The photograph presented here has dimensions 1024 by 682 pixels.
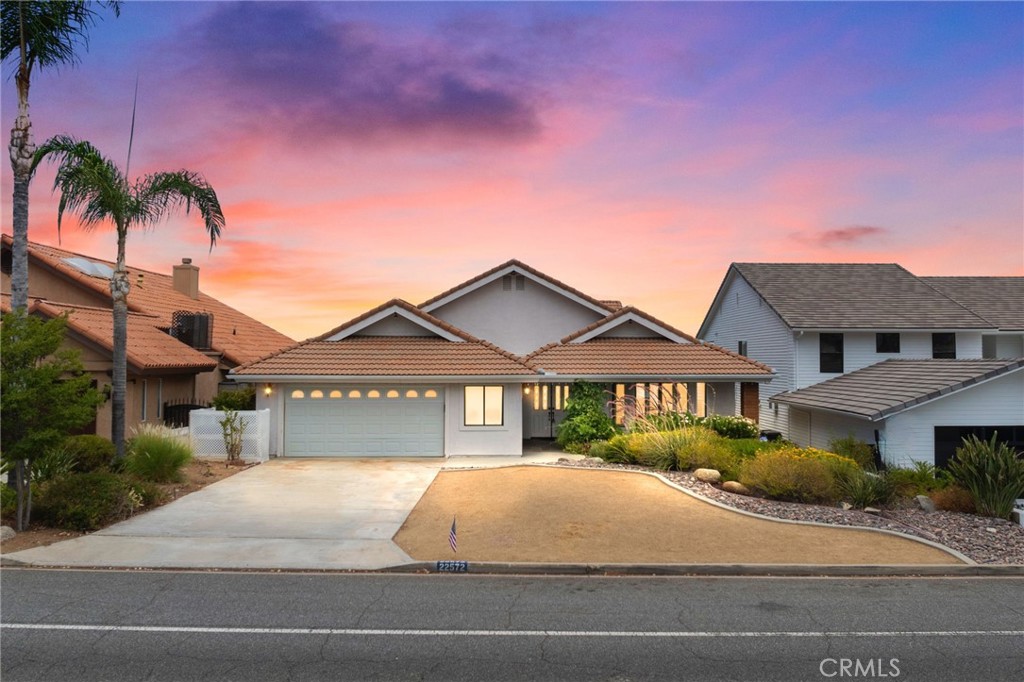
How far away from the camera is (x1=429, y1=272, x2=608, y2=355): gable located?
26.2 meters

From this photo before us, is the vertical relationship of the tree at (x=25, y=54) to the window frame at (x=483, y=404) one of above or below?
above

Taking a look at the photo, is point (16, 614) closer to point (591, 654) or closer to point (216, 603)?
point (216, 603)

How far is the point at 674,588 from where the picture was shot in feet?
29.4

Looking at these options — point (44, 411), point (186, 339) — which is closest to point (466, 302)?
point (186, 339)

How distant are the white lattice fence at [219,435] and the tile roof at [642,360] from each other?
29.2ft

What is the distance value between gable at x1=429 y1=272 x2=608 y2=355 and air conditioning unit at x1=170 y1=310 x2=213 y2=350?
31.2ft

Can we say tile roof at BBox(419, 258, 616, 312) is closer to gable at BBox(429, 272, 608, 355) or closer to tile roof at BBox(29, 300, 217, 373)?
gable at BBox(429, 272, 608, 355)

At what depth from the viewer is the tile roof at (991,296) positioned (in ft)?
100.0

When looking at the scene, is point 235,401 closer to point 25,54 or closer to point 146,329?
point 146,329

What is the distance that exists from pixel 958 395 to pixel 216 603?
20.3 m

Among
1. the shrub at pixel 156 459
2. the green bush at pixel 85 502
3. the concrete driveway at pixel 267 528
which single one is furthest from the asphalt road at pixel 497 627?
the shrub at pixel 156 459

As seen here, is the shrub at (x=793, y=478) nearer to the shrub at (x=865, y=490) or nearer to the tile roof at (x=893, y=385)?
the shrub at (x=865, y=490)

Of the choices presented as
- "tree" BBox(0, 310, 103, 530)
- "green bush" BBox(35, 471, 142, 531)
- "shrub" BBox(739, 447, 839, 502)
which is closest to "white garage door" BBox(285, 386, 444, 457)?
"green bush" BBox(35, 471, 142, 531)

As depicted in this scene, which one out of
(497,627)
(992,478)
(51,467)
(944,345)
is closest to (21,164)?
(51,467)
